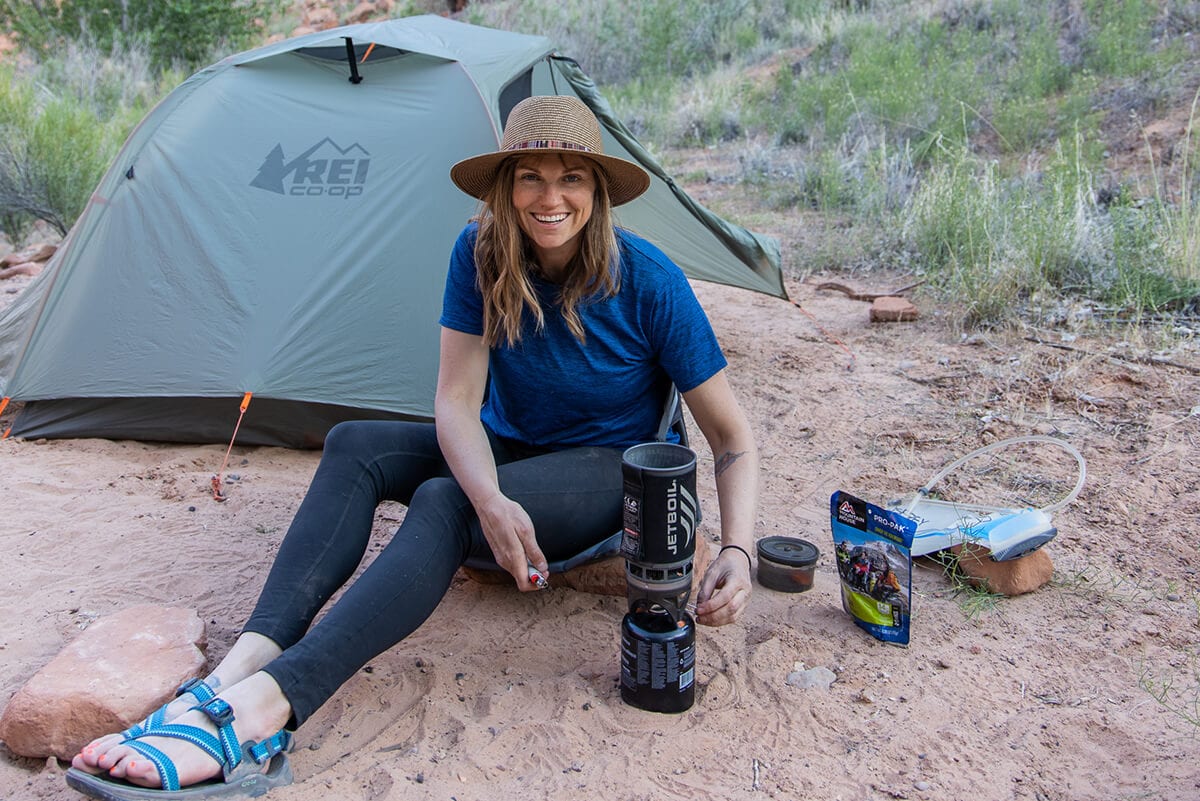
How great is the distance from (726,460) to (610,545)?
0.35 m

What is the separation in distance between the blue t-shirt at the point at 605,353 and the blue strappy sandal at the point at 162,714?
0.86 m

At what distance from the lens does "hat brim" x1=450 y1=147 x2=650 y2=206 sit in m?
1.93

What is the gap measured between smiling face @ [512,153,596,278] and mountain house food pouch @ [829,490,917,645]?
34.1 inches

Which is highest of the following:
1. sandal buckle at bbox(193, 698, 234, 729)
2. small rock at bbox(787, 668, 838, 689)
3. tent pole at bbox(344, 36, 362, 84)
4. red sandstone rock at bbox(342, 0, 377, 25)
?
red sandstone rock at bbox(342, 0, 377, 25)

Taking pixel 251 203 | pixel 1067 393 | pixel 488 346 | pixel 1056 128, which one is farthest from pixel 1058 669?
pixel 1056 128

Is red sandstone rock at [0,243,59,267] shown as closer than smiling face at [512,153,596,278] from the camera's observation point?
No

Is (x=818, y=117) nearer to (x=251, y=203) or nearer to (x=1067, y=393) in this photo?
(x=1067, y=393)

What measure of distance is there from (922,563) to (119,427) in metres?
2.74

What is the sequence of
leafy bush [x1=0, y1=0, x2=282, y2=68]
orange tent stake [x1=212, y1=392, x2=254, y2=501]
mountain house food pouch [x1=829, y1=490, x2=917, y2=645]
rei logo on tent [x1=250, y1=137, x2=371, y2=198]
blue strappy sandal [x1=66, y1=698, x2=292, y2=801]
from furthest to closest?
1. leafy bush [x1=0, y1=0, x2=282, y2=68]
2. rei logo on tent [x1=250, y1=137, x2=371, y2=198]
3. orange tent stake [x1=212, y1=392, x2=254, y2=501]
4. mountain house food pouch [x1=829, y1=490, x2=917, y2=645]
5. blue strappy sandal [x1=66, y1=698, x2=292, y2=801]

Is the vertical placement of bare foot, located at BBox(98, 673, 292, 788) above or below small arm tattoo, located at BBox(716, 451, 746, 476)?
below

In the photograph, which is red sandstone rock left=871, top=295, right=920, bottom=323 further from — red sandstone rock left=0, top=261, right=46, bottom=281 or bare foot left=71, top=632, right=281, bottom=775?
red sandstone rock left=0, top=261, right=46, bottom=281

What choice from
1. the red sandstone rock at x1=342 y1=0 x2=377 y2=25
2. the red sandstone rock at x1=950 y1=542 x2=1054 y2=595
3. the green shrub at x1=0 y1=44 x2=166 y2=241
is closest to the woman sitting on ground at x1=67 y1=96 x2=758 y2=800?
the red sandstone rock at x1=950 y1=542 x2=1054 y2=595

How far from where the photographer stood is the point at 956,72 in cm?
779

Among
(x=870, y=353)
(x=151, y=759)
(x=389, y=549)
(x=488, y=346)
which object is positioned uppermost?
(x=488, y=346)
